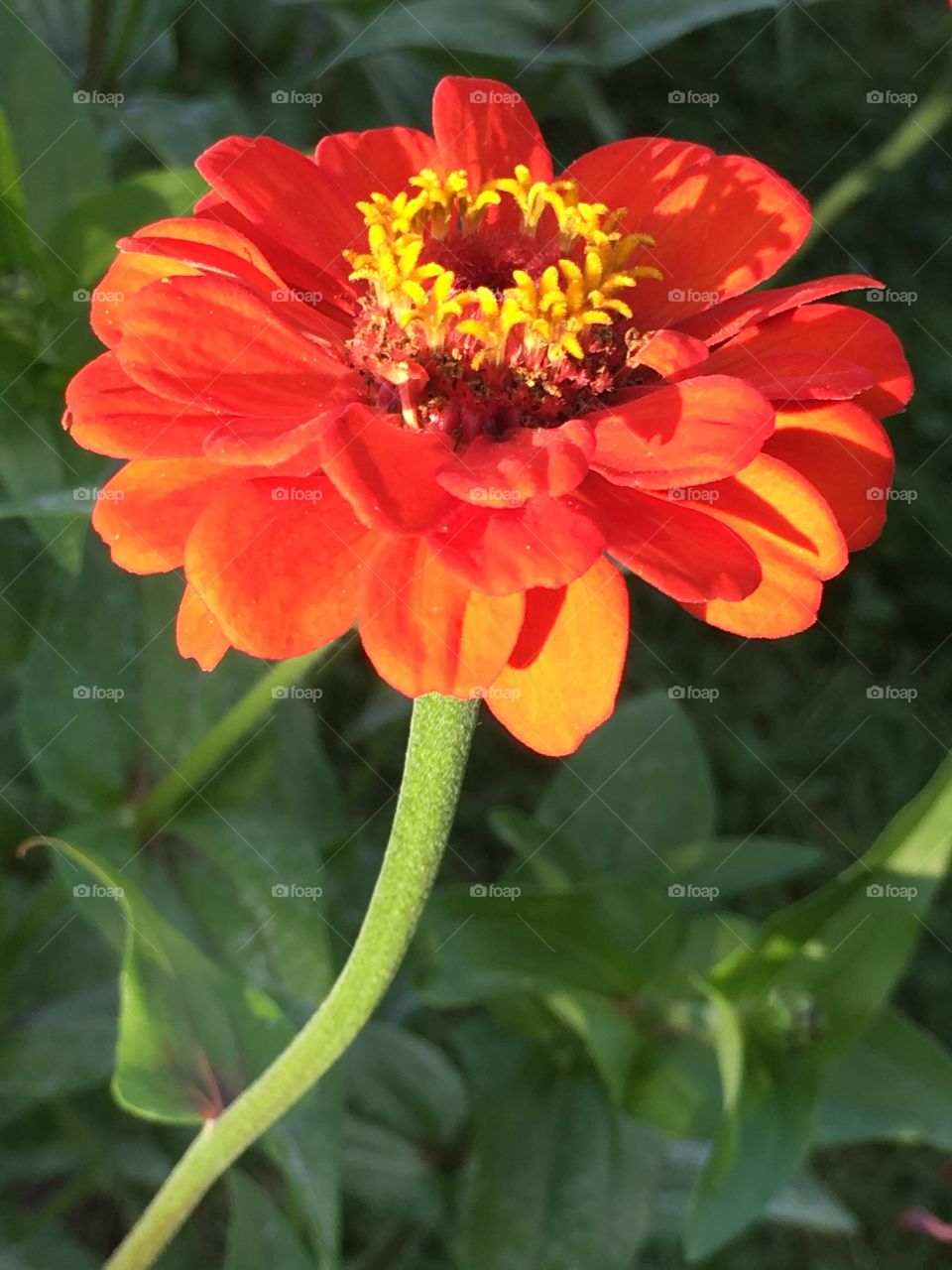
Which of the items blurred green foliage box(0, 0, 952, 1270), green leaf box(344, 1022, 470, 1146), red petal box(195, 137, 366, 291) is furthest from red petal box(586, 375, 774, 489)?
green leaf box(344, 1022, 470, 1146)

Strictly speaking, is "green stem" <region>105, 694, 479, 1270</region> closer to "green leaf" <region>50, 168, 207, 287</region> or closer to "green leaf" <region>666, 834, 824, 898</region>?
"green leaf" <region>666, 834, 824, 898</region>

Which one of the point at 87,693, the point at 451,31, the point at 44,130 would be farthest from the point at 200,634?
the point at 451,31

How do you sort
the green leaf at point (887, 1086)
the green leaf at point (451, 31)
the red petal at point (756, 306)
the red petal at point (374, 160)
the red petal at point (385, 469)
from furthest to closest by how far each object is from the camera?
the green leaf at point (451, 31)
the green leaf at point (887, 1086)
the red petal at point (374, 160)
the red petal at point (756, 306)
the red petal at point (385, 469)

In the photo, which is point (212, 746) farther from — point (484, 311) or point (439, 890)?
point (484, 311)

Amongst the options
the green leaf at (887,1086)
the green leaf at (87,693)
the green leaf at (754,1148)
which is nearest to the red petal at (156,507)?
the green leaf at (87,693)

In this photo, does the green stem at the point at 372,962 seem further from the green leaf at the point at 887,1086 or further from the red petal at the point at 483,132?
the green leaf at the point at 887,1086
